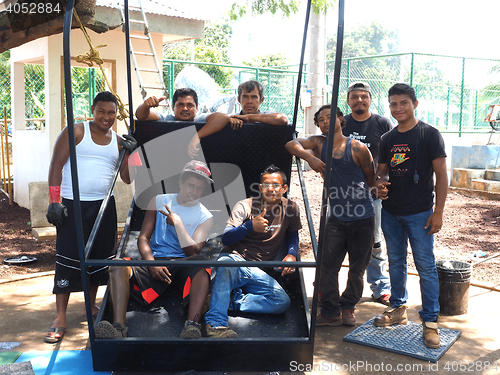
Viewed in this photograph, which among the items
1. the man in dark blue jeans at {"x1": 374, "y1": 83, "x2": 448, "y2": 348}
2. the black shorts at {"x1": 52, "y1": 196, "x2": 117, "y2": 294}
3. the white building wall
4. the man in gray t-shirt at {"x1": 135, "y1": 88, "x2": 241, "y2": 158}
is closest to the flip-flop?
the black shorts at {"x1": 52, "y1": 196, "x2": 117, "y2": 294}

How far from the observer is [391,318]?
3.62 meters

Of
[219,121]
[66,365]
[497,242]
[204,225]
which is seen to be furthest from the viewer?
[497,242]

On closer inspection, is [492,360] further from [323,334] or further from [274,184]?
[274,184]

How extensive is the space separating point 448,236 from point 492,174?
395 cm

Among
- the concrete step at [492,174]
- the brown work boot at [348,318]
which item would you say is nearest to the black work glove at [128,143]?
the brown work boot at [348,318]

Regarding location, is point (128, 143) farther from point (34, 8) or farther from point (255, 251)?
point (34, 8)

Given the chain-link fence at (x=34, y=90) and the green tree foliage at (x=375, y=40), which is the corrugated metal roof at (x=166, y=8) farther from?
the green tree foliage at (x=375, y=40)

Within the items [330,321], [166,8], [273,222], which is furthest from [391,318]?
[166,8]

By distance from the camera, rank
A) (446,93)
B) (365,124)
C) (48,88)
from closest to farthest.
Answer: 1. (365,124)
2. (48,88)
3. (446,93)

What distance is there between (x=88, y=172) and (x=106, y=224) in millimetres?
428

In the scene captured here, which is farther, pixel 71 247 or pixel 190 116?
pixel 190 116

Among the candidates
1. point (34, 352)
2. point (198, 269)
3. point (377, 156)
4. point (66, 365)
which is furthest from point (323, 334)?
point (34, 352)

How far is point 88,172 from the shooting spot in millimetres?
3533

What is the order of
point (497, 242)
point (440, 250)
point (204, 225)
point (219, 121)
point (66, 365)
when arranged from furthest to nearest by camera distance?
point (497, 242), point (440, 250), point (219, 121), point (204, 225), point (66, 365)
